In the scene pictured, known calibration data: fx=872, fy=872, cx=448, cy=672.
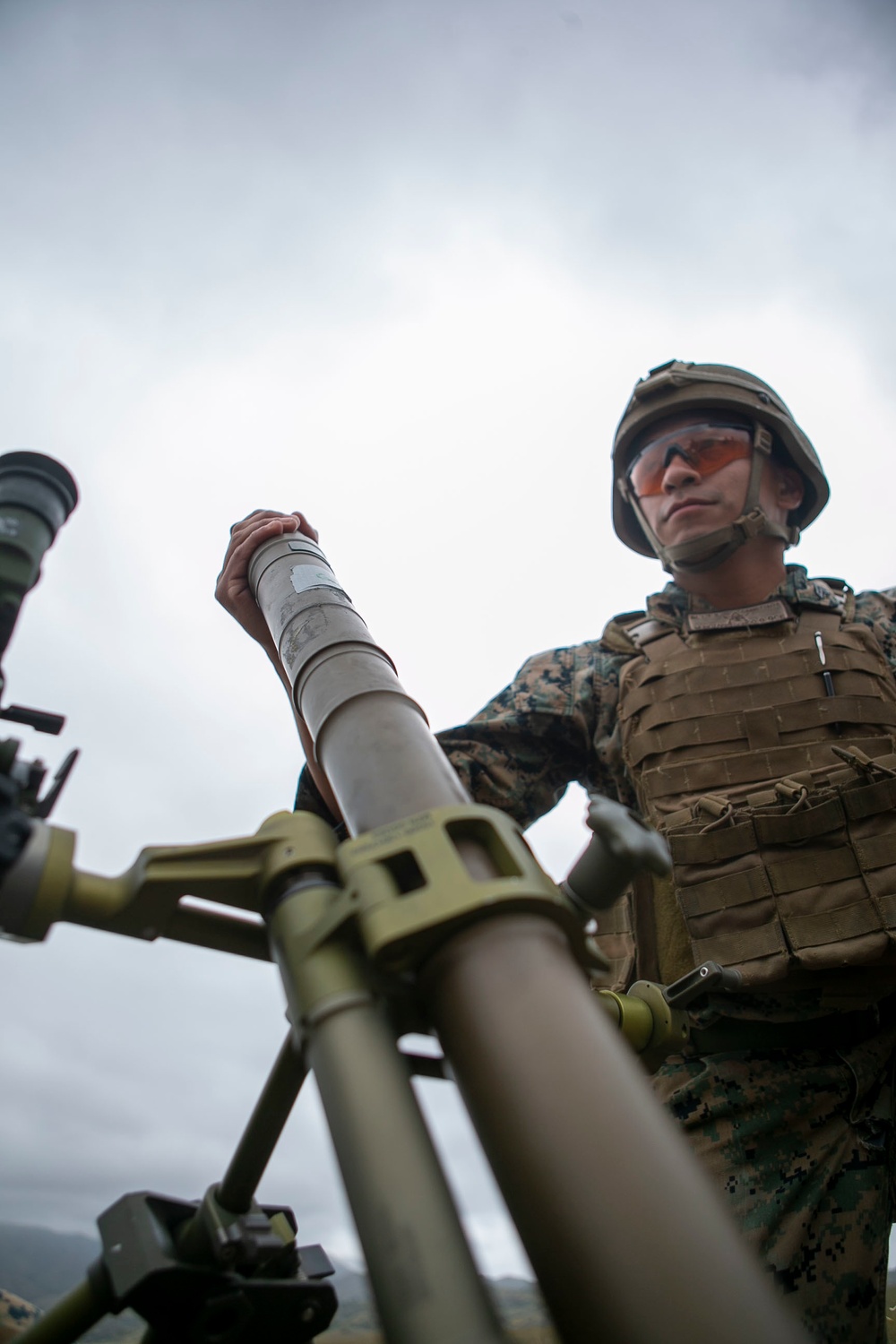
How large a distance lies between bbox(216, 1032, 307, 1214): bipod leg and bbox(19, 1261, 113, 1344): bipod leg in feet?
0.58

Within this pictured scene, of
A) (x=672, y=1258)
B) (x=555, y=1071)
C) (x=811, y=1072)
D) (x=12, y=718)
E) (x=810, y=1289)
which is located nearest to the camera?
(x=672, y=1258)

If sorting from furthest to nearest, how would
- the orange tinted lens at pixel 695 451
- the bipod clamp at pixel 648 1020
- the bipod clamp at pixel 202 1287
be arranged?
the orange tinted lens at pixel 695 451 < the bipod clamp at pixel 648 1020 < the bipod clamp at pixel 202 1287

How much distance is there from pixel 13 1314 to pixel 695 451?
3736mm

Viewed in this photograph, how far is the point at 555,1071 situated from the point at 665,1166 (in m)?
0.13

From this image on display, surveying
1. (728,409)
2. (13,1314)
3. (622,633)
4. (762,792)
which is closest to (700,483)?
(728,409)

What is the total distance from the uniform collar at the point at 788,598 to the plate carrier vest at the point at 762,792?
0.06 m

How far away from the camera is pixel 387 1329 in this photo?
0.83m

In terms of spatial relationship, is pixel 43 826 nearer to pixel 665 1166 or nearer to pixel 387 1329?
pixel 387 1329

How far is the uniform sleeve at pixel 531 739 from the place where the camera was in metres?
3.07

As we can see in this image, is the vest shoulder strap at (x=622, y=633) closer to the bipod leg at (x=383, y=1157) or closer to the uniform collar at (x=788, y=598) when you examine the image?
the uniform collar at (x=788, y=598)

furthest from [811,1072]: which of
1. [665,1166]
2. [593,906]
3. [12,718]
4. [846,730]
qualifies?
[12,718]

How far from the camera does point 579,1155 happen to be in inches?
33.9

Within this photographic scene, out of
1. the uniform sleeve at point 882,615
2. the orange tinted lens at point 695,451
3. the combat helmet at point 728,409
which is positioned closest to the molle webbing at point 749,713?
the uniform sleeve at point 882,615

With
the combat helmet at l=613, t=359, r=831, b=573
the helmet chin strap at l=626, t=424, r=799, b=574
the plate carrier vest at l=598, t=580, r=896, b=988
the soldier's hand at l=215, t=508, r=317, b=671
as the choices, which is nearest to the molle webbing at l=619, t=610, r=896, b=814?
the plate carrier vest at l=598, t=580, r=896, b=988
